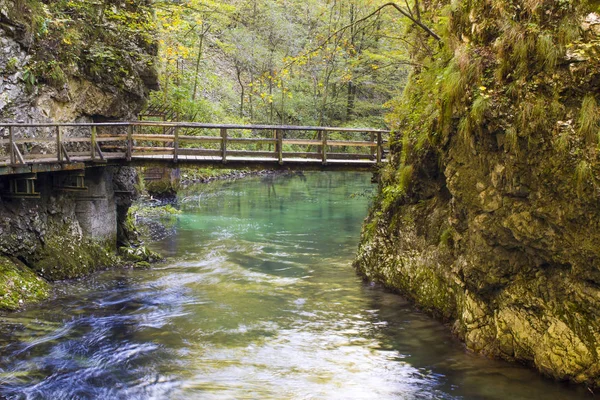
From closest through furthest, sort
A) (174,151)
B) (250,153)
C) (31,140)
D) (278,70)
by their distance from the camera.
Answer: (31,140), (174,151), (250,153), (278,70)

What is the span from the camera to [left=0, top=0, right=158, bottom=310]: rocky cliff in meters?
12.4

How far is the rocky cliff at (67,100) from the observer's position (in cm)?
1235

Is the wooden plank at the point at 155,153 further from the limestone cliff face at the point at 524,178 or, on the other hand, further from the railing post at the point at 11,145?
the limestone cliff face at the point at 524,178

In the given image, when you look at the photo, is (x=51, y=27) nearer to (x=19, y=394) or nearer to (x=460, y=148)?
(x=19, y=394)

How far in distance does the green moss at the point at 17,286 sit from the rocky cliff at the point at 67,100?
0.03 m

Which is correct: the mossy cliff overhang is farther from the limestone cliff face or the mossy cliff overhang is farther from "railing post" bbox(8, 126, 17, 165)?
the limestone cliff face

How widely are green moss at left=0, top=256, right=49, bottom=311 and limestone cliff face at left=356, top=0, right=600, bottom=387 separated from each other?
325 inches

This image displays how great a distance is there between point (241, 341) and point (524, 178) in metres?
5.38

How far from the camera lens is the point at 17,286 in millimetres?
11156

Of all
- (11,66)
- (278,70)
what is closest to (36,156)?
(11,66)

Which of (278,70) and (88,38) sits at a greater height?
(278,70)

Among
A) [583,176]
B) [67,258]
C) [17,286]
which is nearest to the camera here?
[583,176]

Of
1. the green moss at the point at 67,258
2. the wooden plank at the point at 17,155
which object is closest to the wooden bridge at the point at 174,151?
the wooden plank at the point at 17,155

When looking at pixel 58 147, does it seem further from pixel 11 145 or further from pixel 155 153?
pixel 155 153
